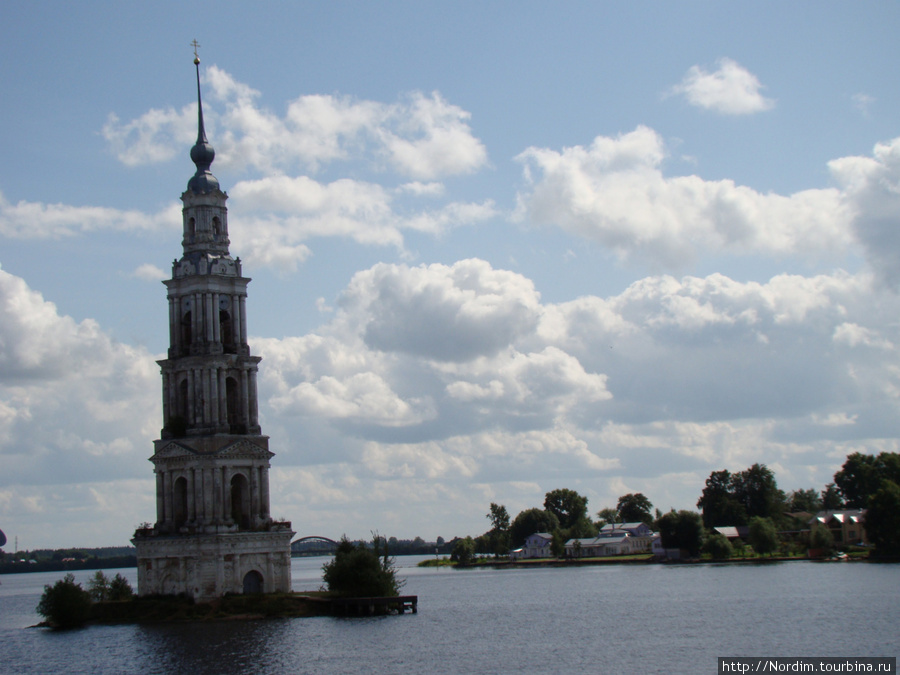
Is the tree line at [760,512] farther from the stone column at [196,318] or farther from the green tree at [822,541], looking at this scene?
the stone column at [196,318]

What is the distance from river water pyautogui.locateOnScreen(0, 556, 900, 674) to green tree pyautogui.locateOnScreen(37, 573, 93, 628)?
1.45 meters

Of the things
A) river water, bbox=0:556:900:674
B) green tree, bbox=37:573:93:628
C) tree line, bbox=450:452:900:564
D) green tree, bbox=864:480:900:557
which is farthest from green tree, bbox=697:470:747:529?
green tree, bbox=37:573:93:628

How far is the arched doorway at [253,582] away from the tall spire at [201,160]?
1220 inches

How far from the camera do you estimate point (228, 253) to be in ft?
295

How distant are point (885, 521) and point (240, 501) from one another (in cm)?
8616

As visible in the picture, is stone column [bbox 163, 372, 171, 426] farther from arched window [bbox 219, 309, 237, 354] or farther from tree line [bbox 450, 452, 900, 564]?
tree line [bbox 450, 452, 900, 564]

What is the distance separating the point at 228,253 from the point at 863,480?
439ft

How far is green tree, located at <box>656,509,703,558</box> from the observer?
16550 cm

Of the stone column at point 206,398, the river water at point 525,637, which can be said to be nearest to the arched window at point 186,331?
the stone column at point 206,398

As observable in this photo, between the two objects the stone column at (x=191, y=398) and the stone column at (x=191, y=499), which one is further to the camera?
the stone column at (x=191, y=398)

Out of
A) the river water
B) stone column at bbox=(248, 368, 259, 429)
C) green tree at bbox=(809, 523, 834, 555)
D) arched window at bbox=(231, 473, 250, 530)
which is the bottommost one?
the river water

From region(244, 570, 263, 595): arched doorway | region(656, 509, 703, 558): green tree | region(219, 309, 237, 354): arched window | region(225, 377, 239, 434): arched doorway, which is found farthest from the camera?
region(656, 509, 703, 558): green tree

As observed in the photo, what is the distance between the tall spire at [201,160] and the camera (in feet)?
294

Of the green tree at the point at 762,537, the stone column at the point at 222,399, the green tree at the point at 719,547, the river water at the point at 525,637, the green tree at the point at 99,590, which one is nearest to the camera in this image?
the river water at the point at 525,637
